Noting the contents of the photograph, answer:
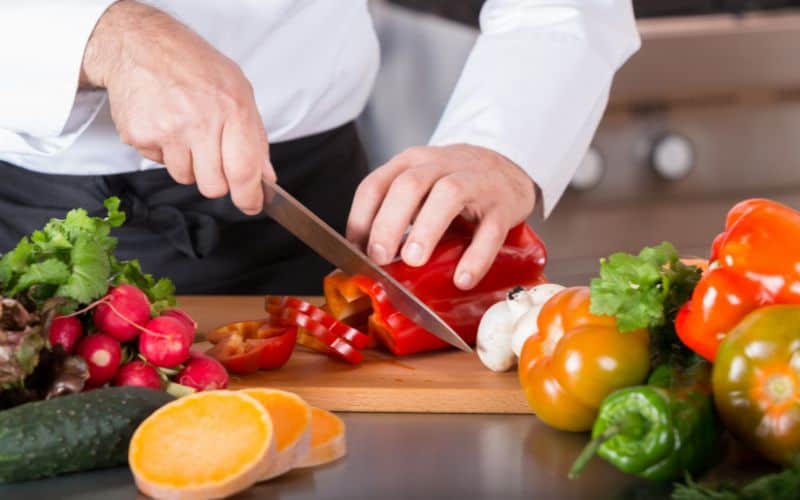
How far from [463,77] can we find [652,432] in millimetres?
827

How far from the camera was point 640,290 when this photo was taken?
1161 millimetres

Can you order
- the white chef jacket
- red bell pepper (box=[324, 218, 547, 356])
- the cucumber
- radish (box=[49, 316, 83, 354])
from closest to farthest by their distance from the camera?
the cucumber < radish (box=[49, 316, 83, 354]) < red bell pepper (box=[324, 218, 547, 356]) < the white chef jacket

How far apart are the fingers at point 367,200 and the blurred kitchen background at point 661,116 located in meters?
1.12

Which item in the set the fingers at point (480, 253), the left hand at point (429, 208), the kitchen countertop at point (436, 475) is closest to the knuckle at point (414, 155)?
the left hand at point (429, 208)

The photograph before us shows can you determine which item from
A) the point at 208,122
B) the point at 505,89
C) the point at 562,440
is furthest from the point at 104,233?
the point at 505,89

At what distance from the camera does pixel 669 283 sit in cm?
119

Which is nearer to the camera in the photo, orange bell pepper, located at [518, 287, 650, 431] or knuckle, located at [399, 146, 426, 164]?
orange bell pepper, located at [518, 287, 650, 431]

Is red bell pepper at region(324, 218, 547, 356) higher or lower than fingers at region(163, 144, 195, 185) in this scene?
lower

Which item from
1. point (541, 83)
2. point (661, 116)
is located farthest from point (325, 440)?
point (661, 116)

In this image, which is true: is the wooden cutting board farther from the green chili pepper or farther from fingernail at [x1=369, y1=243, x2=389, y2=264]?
the green chili pepper

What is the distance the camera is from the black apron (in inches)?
66.6

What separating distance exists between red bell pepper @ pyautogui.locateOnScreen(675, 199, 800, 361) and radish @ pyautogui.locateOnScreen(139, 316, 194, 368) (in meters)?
0.46

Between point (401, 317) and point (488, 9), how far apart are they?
1.85 ft

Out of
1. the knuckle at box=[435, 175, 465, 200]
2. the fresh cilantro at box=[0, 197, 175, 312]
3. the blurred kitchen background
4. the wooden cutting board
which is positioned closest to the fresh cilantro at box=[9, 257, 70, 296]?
the fresh cilantro at box=[0, 197, 175, 312]
